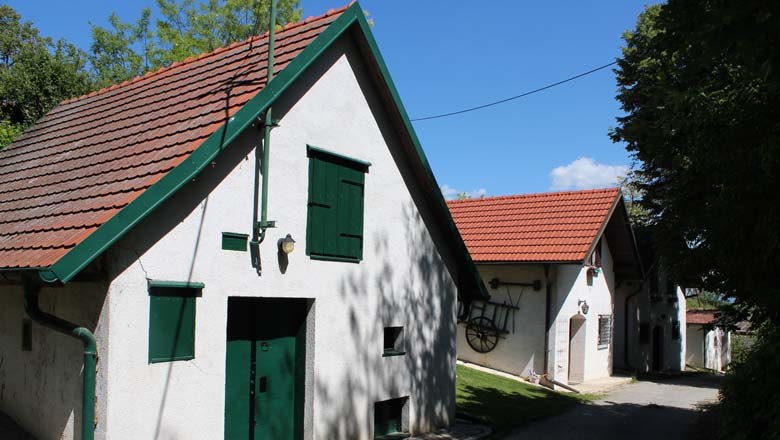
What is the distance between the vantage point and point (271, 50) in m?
7.87

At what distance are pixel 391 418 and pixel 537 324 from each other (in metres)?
9.33

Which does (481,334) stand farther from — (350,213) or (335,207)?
(335,207)

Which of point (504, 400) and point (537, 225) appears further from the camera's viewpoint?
point (537, 225)

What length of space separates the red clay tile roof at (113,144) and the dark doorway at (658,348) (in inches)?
873

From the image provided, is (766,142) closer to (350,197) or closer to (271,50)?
(350,197)

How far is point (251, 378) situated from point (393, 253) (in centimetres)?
306

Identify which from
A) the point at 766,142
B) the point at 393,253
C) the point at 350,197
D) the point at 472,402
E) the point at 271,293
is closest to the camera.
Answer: the point at 766,142

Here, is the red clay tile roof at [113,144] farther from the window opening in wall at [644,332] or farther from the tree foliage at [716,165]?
the window opening in wall at [644,332]

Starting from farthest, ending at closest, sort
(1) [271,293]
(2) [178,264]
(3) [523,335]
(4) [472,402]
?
(3) [523,335]
(4) [472,402]
(1) [271,293]
(2) [178,264]

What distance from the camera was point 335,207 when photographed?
903 cm

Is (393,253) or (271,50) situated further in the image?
(393,253)

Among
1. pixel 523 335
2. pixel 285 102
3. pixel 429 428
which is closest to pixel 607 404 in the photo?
pixel 523 335

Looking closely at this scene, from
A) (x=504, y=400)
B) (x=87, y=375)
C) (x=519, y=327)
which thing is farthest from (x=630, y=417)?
(x=87, y=375)

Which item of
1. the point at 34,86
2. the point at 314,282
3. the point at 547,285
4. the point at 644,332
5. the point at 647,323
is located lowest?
the point at 644,332
